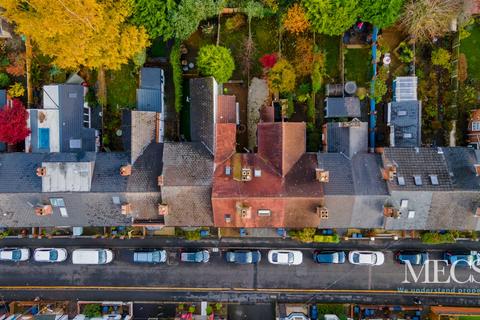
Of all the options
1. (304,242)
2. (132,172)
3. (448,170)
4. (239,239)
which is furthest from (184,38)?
(448,170)

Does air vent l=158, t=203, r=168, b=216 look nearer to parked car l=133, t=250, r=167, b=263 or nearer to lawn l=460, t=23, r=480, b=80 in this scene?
parked car l=133, t=250, r=167, b=263

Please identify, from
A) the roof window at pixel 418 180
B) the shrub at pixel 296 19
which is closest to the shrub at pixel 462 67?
the roof window at pixel 418 180

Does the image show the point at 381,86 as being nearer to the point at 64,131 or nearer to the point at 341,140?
the point at 341,140

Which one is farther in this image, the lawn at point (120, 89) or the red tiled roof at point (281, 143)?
the lawn at point (120, 89)

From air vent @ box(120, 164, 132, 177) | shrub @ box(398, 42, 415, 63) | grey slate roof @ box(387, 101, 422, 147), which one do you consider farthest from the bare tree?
air vent @ box(120, 164, 132, 177)

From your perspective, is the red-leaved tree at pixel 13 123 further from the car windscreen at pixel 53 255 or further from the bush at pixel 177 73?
the bush at pixel 177 73

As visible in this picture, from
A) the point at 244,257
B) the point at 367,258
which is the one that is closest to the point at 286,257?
the point at 244,257
